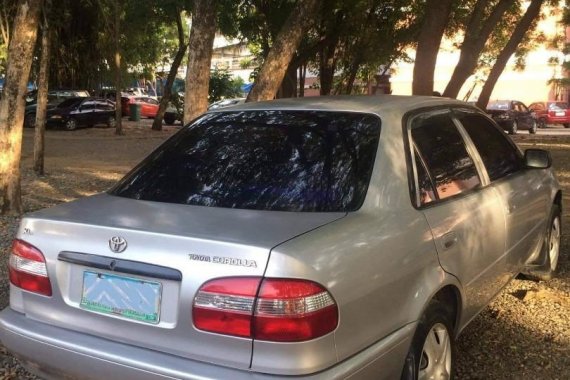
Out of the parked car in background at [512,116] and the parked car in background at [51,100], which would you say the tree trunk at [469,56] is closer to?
the parked car in background at [512,116]

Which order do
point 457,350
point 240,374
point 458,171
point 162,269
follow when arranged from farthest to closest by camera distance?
point 457,350 < point 458,171 < point 162,269 < point 240,374

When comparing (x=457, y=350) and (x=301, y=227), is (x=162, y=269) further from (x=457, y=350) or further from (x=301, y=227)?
(x=457, y=350)

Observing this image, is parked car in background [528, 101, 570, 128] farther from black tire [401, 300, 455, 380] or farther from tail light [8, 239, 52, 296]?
tail light [8, 239, 52, 296]

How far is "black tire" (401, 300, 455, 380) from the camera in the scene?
2707 millimetres

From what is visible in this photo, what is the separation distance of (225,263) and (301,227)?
37 centimetres

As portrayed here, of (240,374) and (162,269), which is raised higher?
(162,269)

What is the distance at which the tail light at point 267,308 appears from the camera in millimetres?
2152

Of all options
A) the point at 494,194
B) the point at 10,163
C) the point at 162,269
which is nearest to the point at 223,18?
the point at 10,163

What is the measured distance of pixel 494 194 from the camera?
143 inches

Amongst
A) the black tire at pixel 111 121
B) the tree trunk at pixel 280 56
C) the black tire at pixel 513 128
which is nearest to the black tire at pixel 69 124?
the black tire at pixel 111 121

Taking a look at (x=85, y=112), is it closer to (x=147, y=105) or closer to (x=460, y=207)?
(x=147, y=105)

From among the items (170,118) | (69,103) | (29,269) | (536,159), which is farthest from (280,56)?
(170,118)

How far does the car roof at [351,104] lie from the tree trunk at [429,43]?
6.10 metres

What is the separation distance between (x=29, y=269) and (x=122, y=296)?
22.8 inches
